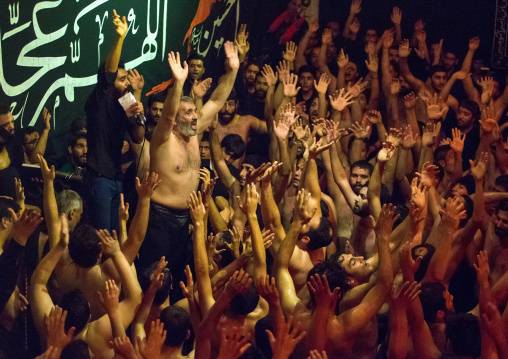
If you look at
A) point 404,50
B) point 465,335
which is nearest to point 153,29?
point 404,50

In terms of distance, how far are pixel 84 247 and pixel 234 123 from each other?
9.63 ft

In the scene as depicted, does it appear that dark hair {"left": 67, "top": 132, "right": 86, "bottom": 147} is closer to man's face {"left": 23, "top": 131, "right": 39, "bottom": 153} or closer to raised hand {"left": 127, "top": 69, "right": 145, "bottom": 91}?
man's face {"left": 23, "top": 131, "right": 39, "bottom": 153}

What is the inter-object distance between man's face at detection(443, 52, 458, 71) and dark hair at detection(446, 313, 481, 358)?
14.0 ft

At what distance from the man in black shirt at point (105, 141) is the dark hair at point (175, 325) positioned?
5.02 feet

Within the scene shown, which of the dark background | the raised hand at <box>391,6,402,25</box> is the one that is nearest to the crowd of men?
the dark background

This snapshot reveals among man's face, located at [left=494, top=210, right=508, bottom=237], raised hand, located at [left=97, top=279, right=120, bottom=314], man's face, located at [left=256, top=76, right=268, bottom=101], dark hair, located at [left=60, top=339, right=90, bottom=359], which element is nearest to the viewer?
raised hand, located at [left=97, top=279, right=120, bottom=314]

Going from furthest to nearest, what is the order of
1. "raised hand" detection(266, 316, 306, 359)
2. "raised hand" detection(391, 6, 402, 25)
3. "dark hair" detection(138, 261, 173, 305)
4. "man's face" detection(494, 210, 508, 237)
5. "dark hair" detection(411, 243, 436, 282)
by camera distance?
"raised hand" detection(391, 6, 402, 25) < "man's face" detection(494, 210, 508, 237) < "dark hair" detection(411, 243, 436, 282) < "dark hair" detection(138, 261, 173, 305) < "raised hand" detection(266, 316, 306, 359)

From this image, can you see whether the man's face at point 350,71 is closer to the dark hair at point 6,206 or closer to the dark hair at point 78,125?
the dark hair at point 78,125

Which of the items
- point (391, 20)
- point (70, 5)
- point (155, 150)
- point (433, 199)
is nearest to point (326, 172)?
point (433, 199)

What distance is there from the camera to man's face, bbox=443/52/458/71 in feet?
24.1

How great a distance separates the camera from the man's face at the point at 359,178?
17.0 feet

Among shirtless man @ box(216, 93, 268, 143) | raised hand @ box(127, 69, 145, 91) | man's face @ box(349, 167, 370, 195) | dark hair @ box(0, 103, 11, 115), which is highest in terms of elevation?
raised hand @ box(127, 69, 145, 91)

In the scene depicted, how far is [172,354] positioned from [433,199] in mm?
2326

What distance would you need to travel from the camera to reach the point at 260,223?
4969mm
